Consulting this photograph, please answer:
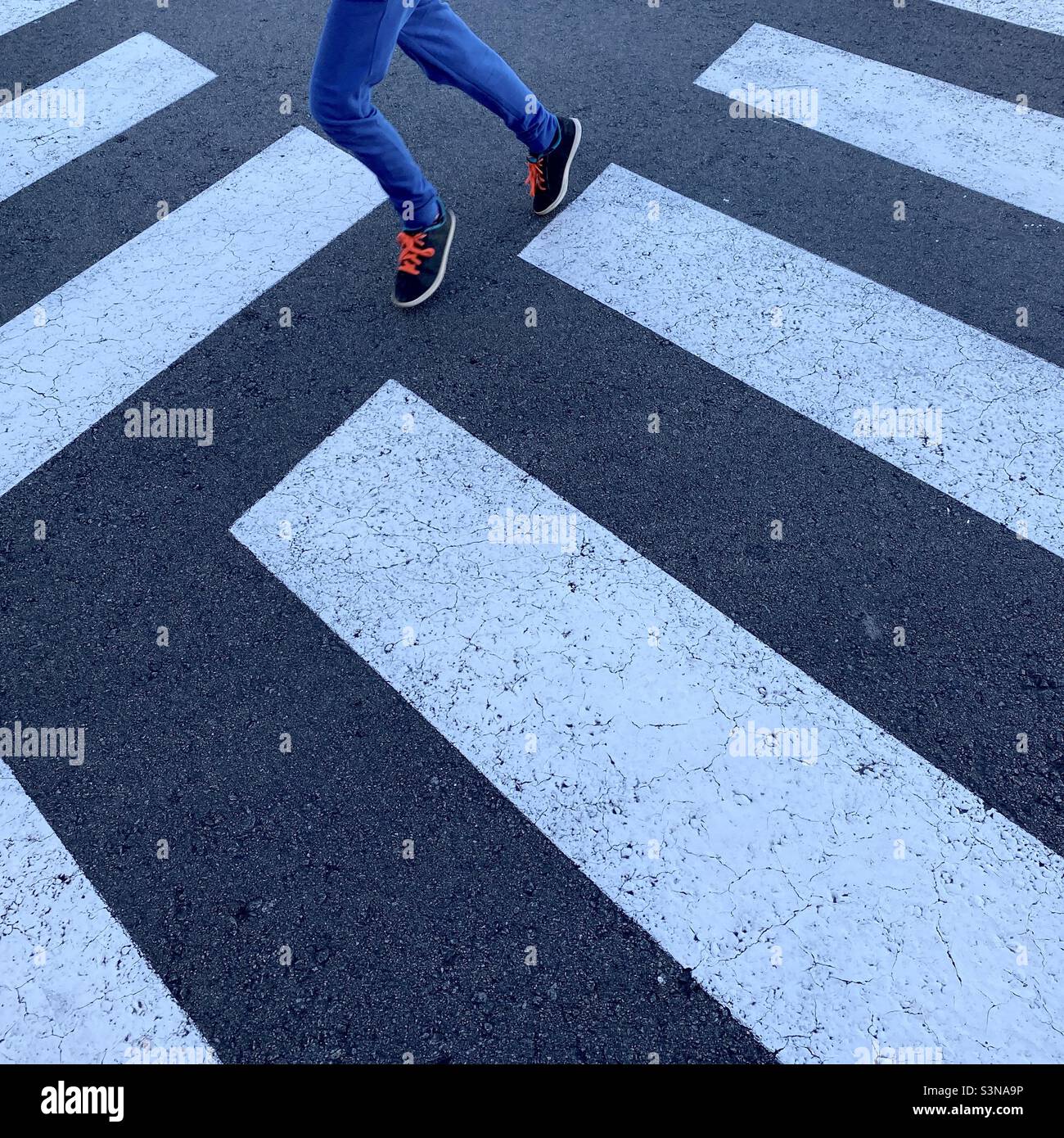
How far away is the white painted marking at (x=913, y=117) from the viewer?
13.0 ft

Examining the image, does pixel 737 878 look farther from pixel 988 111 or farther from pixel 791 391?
pixel 988 111

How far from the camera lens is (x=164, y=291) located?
146 inches

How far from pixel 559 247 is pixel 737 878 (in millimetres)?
2747

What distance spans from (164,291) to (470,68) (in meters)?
1.59

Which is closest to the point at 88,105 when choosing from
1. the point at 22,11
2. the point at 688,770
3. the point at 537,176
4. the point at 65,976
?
the point at 22,11

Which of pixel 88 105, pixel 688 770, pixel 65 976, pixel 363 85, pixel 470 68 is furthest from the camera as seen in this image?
pixel 88 105

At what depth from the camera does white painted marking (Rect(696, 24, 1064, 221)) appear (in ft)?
13.0

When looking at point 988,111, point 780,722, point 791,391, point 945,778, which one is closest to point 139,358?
point 791,391

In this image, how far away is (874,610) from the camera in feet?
8.79

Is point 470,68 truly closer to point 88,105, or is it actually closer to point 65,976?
point 88,105

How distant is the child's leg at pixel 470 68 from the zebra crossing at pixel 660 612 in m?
0.42

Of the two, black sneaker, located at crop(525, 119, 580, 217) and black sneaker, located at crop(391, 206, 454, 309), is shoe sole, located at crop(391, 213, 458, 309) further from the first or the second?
black sneaker, located at crop(525, 119, 580, 217)
